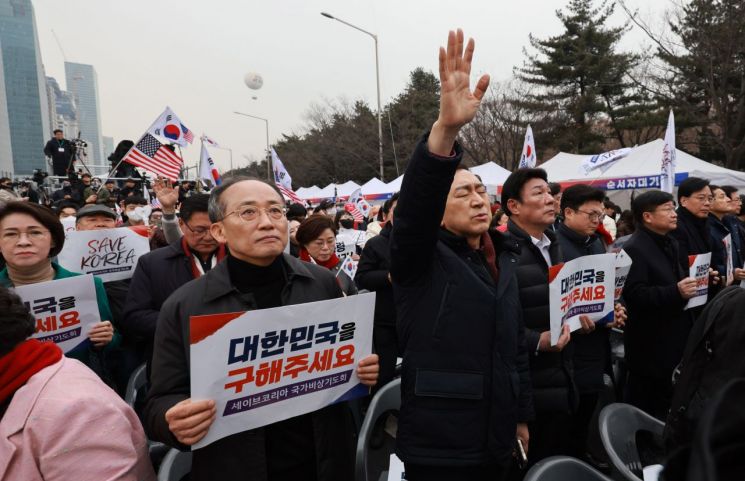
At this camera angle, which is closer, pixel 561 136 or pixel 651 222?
pixel 651 222

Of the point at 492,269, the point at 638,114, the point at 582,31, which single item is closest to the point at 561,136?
the point at 638,114

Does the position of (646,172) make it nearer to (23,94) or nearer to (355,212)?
(355,212)

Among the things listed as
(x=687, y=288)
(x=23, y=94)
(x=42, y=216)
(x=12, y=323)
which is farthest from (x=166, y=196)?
(x=23, y=94)

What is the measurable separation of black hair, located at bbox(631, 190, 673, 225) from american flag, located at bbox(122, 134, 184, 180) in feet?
18.8

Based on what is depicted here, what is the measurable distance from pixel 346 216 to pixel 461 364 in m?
8.12

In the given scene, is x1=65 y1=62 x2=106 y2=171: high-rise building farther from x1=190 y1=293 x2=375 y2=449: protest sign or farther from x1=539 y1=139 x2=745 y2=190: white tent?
x1=190 y1=293 x2=375 y2=449: protest sign

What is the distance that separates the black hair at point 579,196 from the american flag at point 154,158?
535 centimetres

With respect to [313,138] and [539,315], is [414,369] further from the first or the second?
[313,138]

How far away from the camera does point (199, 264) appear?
3.33 m

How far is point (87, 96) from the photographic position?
462ft

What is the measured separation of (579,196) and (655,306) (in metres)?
0.96

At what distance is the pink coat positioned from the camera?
1.34m

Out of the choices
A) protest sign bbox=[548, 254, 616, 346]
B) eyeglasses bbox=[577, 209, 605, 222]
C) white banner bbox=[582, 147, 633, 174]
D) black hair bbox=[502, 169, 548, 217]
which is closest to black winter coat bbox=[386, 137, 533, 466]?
protest sign bbox=[548, 254, 616, 346]

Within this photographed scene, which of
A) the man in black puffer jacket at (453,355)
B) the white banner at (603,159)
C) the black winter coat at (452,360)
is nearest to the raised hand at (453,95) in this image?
the man in black puffer jacket at (453,355)
